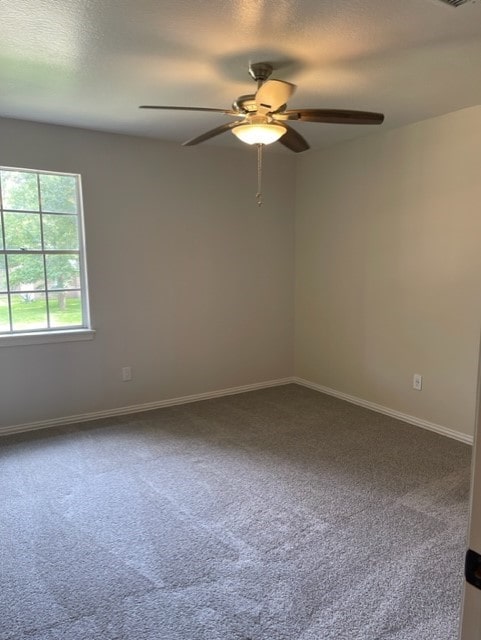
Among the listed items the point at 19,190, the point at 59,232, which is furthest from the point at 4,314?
the point at 19,190

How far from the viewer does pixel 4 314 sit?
11.9 ft

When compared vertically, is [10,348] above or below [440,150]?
below

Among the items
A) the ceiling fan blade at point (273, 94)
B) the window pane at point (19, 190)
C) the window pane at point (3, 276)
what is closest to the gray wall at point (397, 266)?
the ceiling fan blade at point (273, 94)

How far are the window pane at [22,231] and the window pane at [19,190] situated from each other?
71 mm

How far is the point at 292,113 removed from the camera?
2.28 metres

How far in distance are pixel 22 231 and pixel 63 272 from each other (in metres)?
0.45

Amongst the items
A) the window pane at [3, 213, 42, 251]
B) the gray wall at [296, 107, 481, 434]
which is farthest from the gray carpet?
the window pane at [3, 213, 42, 251]

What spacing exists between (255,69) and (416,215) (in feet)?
6.26

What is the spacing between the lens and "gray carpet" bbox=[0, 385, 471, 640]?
5.74 ft

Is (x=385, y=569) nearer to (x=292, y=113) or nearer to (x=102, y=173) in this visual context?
(x=292, y=113)

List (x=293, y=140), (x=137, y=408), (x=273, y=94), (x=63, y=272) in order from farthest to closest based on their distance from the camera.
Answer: (x=137, y=408), (x=63, y=272), (x=293, y=140), (x=273, y=94)

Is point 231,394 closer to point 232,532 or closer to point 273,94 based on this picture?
point 232,532

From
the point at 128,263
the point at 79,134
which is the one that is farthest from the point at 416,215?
the point at 79,134

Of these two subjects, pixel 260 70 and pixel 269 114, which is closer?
pixel 269 114
